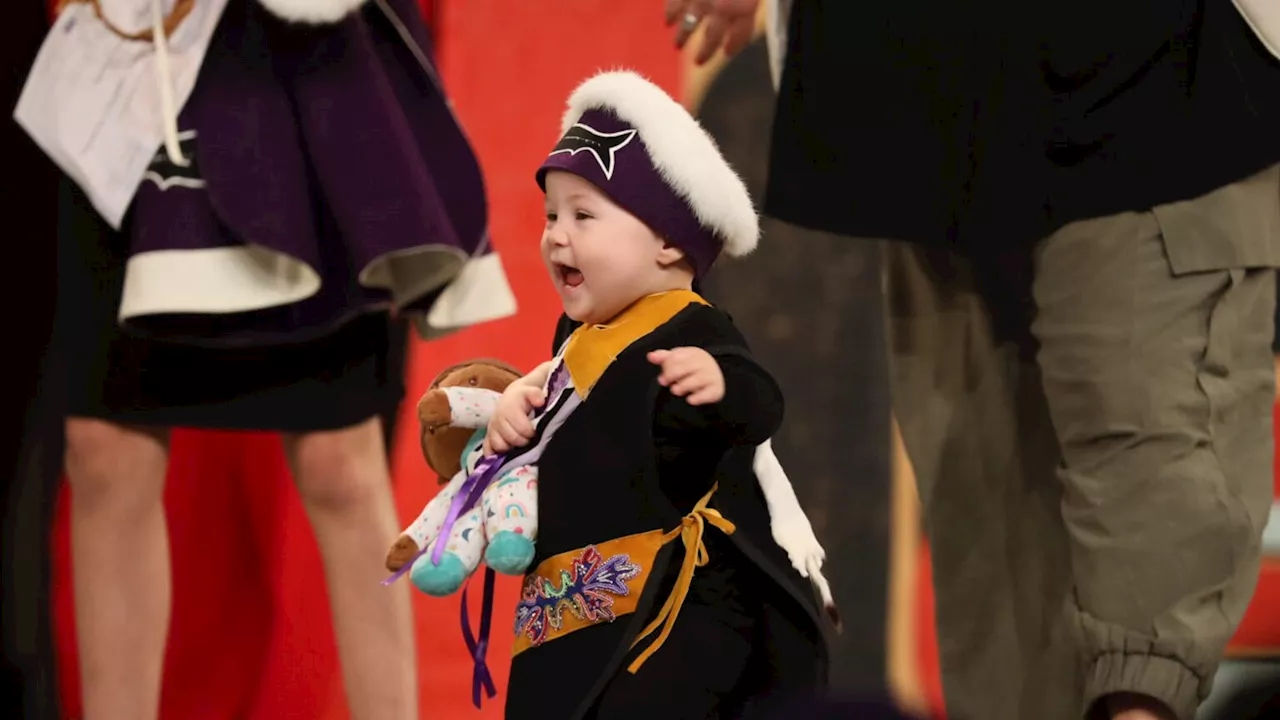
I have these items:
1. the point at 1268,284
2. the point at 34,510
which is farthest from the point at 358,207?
the point at 1268,284

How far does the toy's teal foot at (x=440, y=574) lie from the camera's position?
1.08m

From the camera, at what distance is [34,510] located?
1684 millimetres

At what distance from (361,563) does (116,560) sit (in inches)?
10.1

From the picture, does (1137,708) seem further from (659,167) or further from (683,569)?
(659,167)

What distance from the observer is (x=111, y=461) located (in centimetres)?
156

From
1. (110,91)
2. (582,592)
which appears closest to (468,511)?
(582,592)

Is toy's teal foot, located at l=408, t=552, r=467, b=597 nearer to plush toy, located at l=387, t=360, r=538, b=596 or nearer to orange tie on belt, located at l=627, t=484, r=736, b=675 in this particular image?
plush toy, located at l=387, t=360, r=538, b=596

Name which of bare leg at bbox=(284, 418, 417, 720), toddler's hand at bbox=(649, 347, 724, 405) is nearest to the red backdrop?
bare leg at bbox=(284, 418, 417, 720)

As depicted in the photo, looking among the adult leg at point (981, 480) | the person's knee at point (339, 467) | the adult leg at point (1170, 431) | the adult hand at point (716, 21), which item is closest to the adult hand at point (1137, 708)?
the adult leg at point (1170, 431)

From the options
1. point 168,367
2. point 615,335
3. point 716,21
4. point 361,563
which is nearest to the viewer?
point 615,335

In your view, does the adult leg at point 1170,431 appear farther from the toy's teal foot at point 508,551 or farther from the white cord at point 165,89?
the white cord at point 165,89

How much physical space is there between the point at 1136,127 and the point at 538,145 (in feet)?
2.46

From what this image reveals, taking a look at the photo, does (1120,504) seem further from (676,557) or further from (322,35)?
(322,35)

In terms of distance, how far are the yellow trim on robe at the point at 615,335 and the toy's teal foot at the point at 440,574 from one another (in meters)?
0.15
